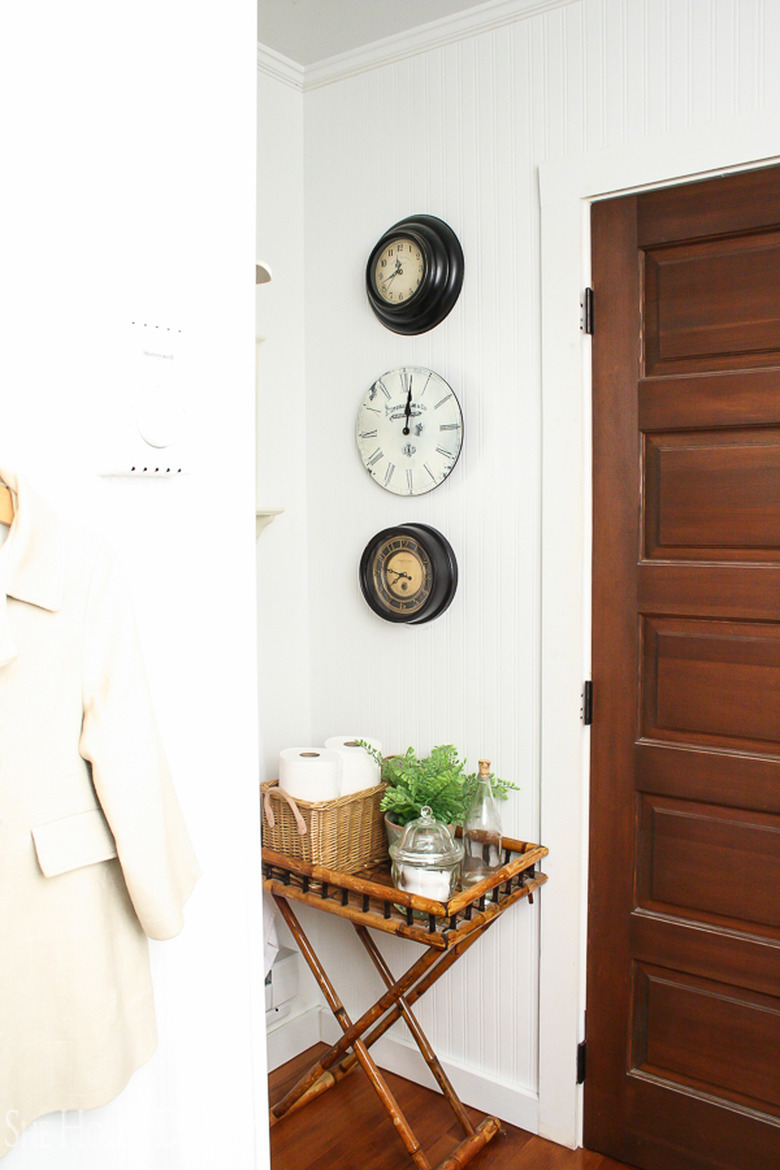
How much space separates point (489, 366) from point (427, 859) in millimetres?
1163

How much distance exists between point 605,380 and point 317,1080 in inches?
72.9

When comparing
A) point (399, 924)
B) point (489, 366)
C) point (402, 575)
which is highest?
point (489, 366)

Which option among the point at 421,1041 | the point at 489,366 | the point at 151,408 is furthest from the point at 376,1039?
the point at 151,408

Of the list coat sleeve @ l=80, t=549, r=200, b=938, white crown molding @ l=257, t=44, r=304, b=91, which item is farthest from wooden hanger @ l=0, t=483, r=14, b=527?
white crown molding @ l=257, t=44, r=304, b=91

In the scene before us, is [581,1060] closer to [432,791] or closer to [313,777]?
[432,791]

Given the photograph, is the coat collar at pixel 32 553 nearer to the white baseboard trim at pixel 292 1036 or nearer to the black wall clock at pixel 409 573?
the black wall clock at pixel 409 573

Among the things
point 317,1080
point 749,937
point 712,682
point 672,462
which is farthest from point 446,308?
point 317,1080

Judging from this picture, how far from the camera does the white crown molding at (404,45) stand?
2.13 m

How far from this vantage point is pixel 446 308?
2.28 m

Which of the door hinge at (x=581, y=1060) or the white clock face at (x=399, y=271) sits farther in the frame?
the white clock face at (x=399, y=271)

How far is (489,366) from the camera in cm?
224

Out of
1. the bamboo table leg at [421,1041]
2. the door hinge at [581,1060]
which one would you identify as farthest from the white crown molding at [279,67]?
the door hinge at [581,1060]

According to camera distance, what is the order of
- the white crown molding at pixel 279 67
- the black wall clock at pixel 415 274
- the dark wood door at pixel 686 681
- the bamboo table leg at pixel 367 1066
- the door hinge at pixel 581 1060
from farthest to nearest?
1. the white crown molding at pixel 279 67
2. the black wall clock at pixel 415 274
3. the door hinge at pixel 581 1060
4. the bamboo table leg at pixel 367 1066
5. the dark wood door at pixel 686 681

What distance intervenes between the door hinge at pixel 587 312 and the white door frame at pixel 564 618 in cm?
1
